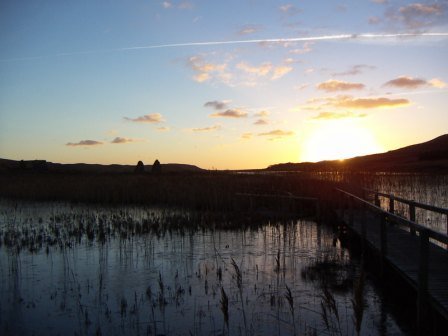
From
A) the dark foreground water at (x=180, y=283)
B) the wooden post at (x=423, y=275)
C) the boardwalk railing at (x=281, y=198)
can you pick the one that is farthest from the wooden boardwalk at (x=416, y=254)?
the boardwalk railing at (x=281, y=198)

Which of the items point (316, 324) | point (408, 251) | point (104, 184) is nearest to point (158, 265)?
point (316, 324)

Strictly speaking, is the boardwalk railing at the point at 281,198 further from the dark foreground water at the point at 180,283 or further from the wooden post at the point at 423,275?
the wooden post at the point at 423,275

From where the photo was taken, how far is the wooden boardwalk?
7008 mm

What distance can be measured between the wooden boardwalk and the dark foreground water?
0.80 m

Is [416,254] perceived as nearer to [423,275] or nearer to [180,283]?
[423,275]

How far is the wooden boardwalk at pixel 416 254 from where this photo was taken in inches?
276

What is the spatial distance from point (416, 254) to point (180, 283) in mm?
5227

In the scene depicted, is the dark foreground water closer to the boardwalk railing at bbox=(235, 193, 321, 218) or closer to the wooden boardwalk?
the wooden boardwalk

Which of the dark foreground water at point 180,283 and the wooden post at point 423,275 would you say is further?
the dark foreground water at point 180,283

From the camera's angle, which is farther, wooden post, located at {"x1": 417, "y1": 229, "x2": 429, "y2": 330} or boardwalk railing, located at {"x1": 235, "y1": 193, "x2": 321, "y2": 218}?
boardwalk railing, located at {"x1": 235, "y1": 193, "x2": 321, "y2": 218}

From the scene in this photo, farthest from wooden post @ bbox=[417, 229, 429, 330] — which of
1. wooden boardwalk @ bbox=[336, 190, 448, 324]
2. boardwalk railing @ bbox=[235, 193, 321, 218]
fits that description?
boardwalk railing @ bbox=[235, 193, 321, 218]

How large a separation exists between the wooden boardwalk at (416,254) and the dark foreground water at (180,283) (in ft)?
2.64

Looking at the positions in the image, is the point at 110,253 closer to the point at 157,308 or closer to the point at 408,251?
the point at 157,308

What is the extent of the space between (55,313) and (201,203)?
16527 millimetres
